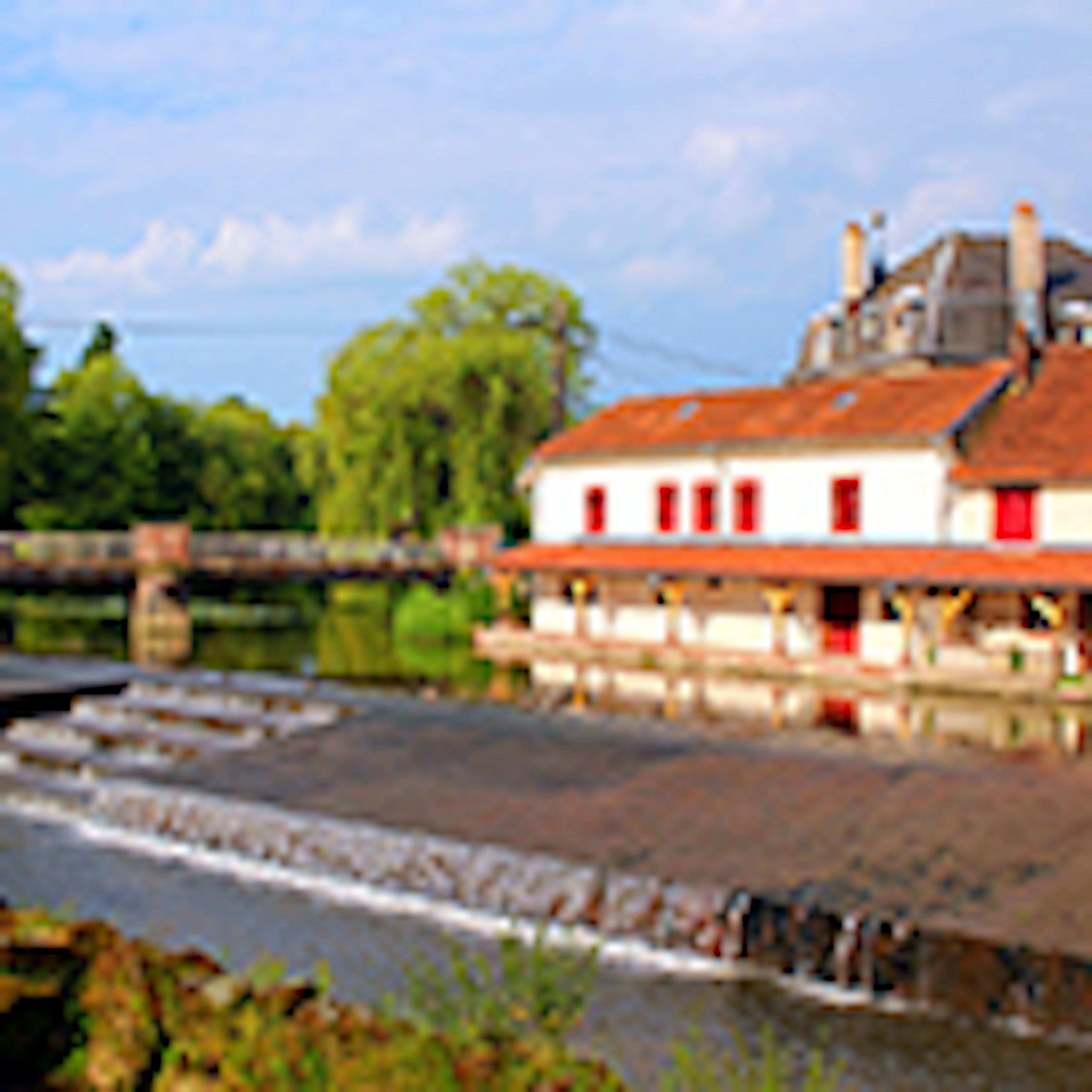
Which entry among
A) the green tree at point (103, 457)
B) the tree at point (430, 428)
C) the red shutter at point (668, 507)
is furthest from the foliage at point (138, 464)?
the red shutter at point (668, 507)

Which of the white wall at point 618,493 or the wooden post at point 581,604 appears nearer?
the white wall at point 618,493

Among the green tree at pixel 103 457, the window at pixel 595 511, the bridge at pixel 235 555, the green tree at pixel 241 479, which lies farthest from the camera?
the green tree at pixel 241 479

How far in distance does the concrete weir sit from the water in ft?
1.19

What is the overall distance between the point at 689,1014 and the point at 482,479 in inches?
1899

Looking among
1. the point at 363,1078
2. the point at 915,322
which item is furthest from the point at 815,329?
the point at 363,1078

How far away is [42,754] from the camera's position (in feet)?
69.3

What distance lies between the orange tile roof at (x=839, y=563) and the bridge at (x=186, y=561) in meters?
10.3

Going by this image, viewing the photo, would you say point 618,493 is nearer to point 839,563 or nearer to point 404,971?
point 839,563

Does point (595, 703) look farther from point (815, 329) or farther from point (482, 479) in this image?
point (815, 329)

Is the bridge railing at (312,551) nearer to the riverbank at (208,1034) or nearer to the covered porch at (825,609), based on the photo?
the covered porch at (825,609)

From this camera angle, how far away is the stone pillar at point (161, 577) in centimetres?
5269

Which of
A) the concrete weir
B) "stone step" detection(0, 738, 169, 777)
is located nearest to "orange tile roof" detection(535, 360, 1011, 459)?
"stone step" detection(0, 738, 169, 777)

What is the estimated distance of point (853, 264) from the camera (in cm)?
6706

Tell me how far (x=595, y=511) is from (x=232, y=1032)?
3667 centimetres
